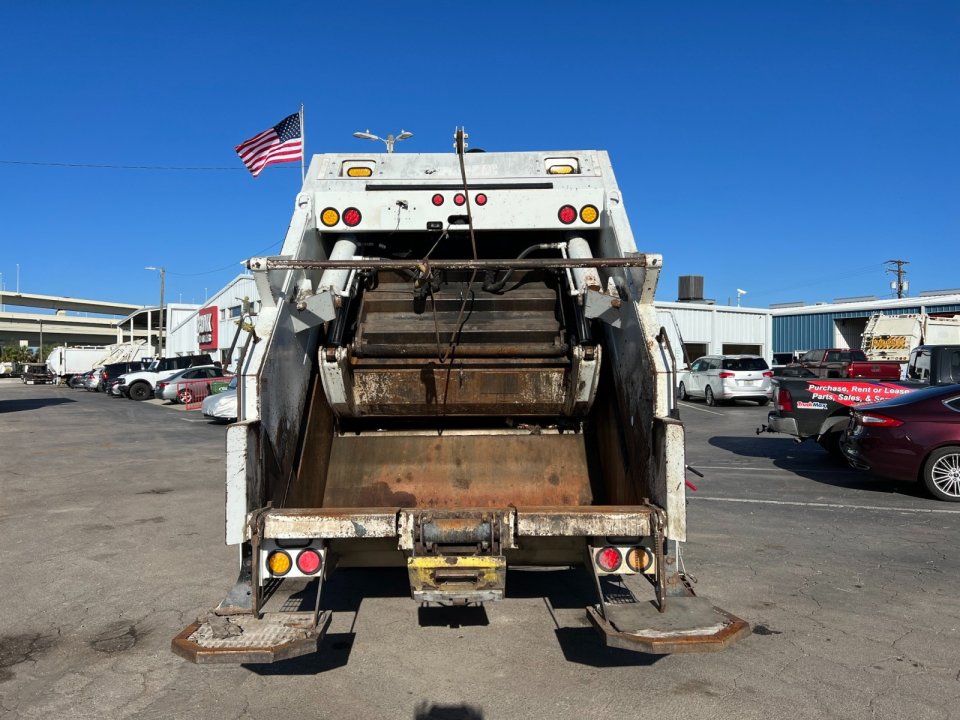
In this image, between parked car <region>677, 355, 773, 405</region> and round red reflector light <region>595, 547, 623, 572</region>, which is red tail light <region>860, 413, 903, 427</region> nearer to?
round red reflector light <region>595, 547, 623, 572</region>

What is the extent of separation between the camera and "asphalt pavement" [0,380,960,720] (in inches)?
146

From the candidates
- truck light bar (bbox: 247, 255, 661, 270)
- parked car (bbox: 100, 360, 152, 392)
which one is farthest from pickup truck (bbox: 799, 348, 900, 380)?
parked car (bbox: 100, 360, 152, 392)

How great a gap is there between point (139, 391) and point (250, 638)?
32676mm

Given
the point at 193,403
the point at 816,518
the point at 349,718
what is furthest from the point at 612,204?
the point at 193,403

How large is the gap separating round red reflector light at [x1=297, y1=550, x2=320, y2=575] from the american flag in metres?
9.74

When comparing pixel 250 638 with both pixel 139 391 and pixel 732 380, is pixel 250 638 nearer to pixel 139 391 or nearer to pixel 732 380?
pixel 732 380

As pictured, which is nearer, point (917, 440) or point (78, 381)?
point (917, 440)

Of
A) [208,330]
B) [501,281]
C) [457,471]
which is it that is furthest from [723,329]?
[457,471]

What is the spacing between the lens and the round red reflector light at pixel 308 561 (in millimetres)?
3891

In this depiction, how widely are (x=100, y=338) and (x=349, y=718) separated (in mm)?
112980

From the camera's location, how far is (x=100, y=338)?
343ft

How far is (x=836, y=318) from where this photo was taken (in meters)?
36.8

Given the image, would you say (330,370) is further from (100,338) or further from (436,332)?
(100,338)

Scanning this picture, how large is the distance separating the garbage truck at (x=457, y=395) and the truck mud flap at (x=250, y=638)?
0.04 metres
